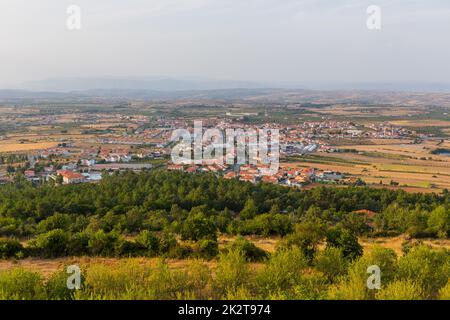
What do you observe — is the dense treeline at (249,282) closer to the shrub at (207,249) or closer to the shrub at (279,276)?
the shrub at (279,276)

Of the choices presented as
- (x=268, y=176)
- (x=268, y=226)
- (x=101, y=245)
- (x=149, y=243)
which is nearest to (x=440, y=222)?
(x=268, y=226)

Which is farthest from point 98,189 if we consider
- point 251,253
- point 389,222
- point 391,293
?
point 391,293

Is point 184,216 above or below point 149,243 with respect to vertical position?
below

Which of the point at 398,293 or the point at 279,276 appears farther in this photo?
the point at 279,276

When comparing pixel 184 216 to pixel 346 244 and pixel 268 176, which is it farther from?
pixel 268 176

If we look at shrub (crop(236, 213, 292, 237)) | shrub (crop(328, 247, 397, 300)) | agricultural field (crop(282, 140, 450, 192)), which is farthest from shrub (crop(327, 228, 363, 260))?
agricultural field (crop(282, 140, 450, 192))
